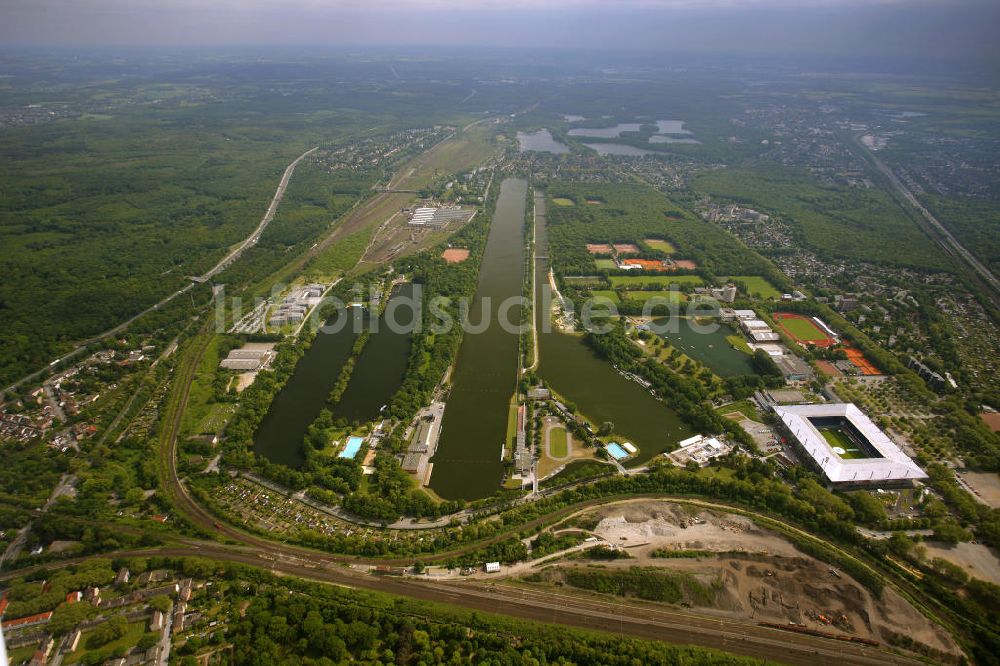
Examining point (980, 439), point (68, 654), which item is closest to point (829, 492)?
point (980, 439)

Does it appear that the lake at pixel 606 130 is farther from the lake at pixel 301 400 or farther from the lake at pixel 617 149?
the lake at pixel 301 400

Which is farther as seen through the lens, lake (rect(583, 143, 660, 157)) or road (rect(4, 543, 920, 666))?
lake (rect(583, 143, 660, 157))

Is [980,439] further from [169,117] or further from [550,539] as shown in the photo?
[169,117]

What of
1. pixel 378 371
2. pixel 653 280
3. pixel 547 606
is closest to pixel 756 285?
pixel 653 280

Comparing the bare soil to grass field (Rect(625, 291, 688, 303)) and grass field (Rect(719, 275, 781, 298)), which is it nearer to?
grass field (Rect(625, 291, 688, 303))

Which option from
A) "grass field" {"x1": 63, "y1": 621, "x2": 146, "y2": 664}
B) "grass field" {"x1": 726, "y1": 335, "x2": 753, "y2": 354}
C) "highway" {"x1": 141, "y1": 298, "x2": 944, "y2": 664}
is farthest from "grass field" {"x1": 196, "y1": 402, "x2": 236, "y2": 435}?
"grass field" {"x1": 726, "y1": 335, "x2": 753, "y2": 354}
